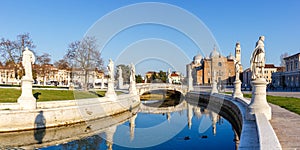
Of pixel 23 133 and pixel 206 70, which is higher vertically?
pixel 206 70

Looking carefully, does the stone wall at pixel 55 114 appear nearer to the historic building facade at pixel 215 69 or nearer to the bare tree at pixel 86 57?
the bare tree at pixel 86 57

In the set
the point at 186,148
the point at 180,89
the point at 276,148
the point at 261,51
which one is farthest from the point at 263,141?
the point at 180,89

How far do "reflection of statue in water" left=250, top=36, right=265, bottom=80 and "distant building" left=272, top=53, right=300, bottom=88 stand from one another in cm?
5143

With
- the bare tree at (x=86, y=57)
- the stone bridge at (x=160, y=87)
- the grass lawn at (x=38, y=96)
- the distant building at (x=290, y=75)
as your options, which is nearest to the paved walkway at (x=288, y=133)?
the grass lawn at (x=38, y=96)

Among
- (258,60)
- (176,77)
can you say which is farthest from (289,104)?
(176,77)

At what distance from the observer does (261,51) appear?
9.83 m

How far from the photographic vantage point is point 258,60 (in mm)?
9953

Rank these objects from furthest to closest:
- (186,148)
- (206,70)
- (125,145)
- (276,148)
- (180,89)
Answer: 1. (206,70)
2. (180,89)
3. (125,145)
4. (186,148)
5. (276,148)

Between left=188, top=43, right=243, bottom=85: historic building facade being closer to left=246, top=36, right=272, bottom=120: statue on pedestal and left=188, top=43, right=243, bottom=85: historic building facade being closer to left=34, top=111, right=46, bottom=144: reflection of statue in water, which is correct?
left=34, top=111, right=46, bottom=144: reflection of statue in water

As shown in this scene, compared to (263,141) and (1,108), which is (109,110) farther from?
(263,141)

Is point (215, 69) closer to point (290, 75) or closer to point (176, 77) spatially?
point (290, 75)

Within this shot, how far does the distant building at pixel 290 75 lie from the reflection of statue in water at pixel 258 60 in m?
51.4

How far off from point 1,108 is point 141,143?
310 inches

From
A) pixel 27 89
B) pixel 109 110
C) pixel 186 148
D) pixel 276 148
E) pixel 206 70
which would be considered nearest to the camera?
pixel 276 148
